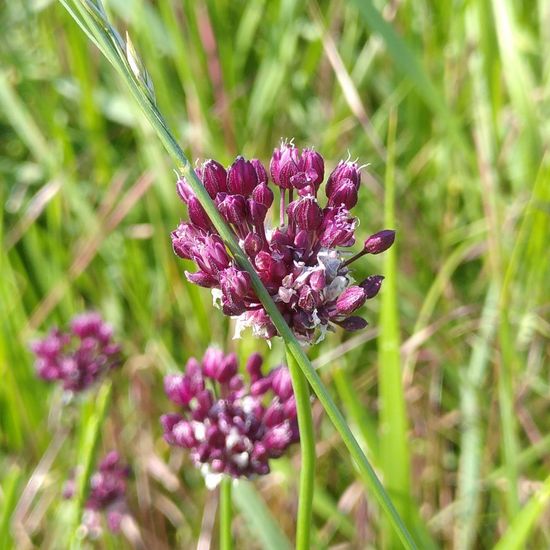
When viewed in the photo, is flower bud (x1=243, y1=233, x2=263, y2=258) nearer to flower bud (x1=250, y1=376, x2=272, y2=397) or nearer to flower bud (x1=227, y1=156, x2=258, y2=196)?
flower bud (x1=227, y1=156, x2=258, y2=196)

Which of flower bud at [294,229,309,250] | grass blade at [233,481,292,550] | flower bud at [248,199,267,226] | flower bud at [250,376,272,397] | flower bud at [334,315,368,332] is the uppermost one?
flower bud at [248,199,267,226]

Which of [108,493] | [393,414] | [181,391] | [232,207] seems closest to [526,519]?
[393,414]

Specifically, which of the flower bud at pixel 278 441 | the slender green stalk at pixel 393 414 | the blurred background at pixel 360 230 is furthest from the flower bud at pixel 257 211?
the blurred background at pixel 360 230

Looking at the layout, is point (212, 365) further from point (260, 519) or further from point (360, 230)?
point (360, 230)

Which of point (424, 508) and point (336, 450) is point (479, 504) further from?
point (336, 450)

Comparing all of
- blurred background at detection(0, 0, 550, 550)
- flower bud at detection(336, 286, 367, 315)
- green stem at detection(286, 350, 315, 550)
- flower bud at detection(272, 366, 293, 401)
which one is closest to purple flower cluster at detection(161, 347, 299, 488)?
flower bud at detection(272, 366, 293, 401)

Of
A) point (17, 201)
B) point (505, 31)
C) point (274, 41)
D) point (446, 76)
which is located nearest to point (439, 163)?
point (446, 76)
